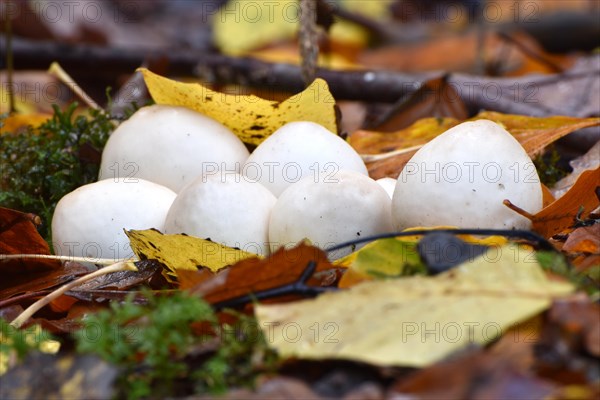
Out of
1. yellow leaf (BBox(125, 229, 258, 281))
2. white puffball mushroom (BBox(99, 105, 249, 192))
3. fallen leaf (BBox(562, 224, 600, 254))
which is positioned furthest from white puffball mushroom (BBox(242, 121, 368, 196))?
fallen leaf (BBox(562, 224, 600, 254))

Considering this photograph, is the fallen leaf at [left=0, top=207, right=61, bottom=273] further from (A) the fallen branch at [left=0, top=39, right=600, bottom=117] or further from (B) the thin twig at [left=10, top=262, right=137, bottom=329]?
(A) the fallen branch at [left=0, top=39, right=600, bottom=117]

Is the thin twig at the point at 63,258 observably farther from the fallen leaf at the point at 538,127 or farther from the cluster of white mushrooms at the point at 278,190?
the fallen leaf at the point at 538,127

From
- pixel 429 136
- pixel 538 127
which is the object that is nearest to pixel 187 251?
pixel 429 136

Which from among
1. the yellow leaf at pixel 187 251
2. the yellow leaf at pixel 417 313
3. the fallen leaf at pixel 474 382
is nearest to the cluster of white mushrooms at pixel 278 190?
the yellow leaf at pixel 187 251

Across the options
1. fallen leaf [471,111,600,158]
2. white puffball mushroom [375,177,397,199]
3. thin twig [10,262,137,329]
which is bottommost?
thin twig [10,262,137,329]

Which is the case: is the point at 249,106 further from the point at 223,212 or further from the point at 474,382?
the point at 474,382

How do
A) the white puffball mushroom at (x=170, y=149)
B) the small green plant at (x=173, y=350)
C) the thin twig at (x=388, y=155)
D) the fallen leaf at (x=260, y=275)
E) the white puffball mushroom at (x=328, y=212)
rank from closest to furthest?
the small green plant at (x=173, y=350)
the fallen leaf at (x=260, y=275)
the white puffball mushroom at (x=328, y=212)
the white puffball mushroom at (x=170, y=149)
the thin twig at (x=388, y=155)
